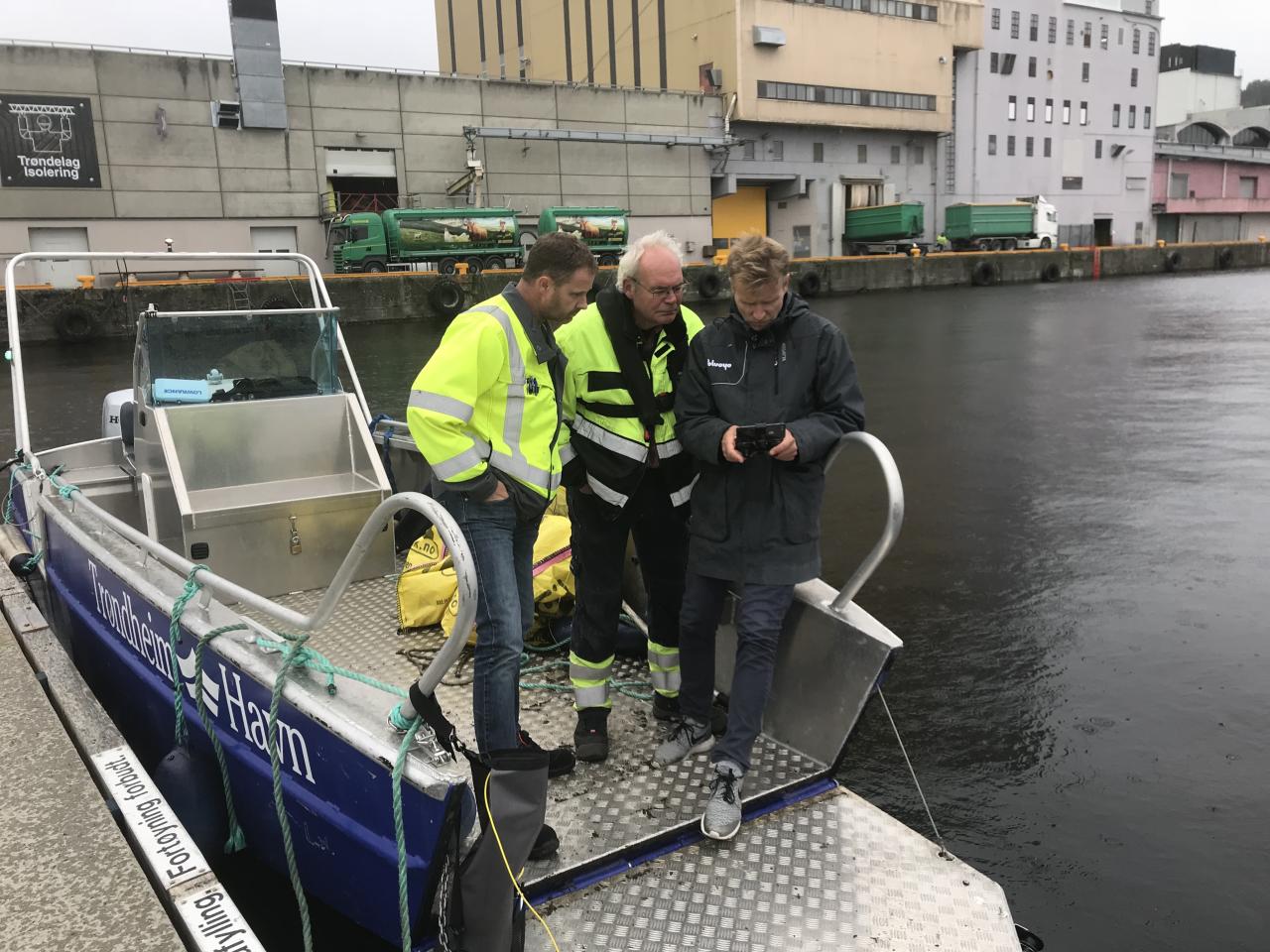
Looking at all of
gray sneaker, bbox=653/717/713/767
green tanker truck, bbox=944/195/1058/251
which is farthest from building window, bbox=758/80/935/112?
gray sneaker, bbox=653/717/713/767

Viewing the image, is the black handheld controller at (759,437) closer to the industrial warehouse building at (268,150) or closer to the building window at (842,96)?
the industrial warehouse building at (268,150)

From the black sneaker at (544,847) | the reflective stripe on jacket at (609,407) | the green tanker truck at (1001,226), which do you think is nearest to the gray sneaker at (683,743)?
→ the black sneaker at (544,847)

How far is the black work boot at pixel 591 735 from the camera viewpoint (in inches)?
126

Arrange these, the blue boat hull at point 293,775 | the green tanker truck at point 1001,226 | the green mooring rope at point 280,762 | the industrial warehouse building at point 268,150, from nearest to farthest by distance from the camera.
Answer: the blue boat hull at point 293,775 < the green mooring rope at point 280,762 < the industrial warehouse building at point 268,150 < the green tanker truck at point 1001,226

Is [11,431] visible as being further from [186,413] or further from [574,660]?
[574,660]

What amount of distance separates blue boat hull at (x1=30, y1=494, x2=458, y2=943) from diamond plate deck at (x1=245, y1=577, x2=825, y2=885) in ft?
1.58

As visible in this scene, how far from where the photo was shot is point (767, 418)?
9.53 feet

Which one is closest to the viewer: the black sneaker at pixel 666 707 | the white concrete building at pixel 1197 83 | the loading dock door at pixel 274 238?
the black sneaker at pixel 666 707

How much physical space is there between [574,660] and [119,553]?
73.4 inches

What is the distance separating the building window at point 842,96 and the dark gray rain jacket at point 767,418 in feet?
147

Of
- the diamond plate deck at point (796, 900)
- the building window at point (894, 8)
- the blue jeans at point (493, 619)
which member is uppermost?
the building window at point (894, 8)

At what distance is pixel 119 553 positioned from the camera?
3.66 m

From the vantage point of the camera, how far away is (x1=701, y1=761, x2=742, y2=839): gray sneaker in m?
2.81

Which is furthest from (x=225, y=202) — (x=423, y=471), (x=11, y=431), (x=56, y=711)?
(x=56, y=711)
